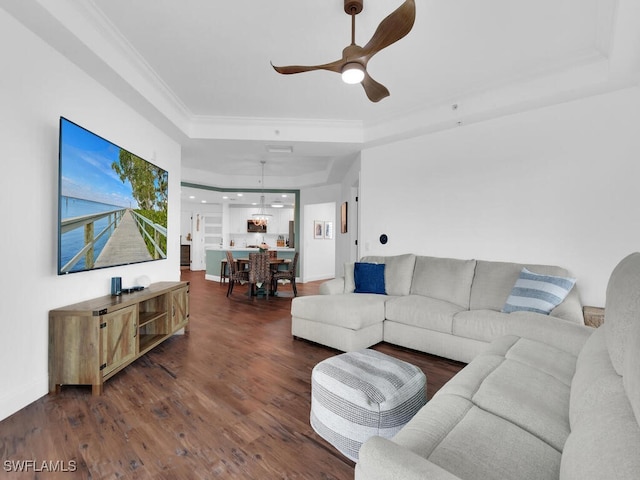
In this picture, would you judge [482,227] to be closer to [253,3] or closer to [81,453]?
[253,3]

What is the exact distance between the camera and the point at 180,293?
11.8ft

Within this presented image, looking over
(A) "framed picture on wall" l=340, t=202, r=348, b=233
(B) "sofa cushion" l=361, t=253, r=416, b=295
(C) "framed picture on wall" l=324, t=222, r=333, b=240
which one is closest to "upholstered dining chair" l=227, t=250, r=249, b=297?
(A) "framed picture on wall" l=340, t=202, r=348, b=233

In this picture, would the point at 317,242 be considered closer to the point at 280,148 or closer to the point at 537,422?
the point at 280,148

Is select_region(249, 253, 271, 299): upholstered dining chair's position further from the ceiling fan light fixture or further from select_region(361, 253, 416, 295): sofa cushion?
the ceiling fan light fixture

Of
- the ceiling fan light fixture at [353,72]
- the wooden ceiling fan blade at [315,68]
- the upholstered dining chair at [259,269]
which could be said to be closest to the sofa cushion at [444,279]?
the ceiling fan light fixture at [353,72]

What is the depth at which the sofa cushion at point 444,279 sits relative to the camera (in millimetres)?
3445

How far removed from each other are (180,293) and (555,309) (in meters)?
3.79

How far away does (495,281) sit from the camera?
10.7 feet

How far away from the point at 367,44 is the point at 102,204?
2.51 m

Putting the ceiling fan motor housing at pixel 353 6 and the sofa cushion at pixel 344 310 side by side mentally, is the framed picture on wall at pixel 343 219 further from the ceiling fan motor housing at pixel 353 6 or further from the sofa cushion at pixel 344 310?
the ceiling fan motor housing at pixel 353 6

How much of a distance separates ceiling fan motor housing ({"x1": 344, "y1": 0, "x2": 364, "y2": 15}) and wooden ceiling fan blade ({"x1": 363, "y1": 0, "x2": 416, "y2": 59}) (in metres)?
0.38

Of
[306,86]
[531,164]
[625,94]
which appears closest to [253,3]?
[306,86]

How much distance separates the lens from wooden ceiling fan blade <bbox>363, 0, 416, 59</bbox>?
66.1 inches

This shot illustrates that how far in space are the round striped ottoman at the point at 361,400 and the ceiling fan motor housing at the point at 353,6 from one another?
7.75 feet
